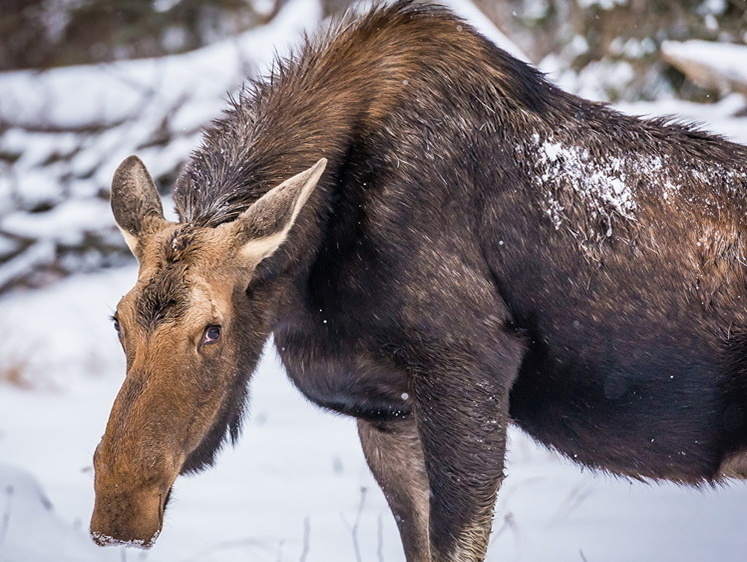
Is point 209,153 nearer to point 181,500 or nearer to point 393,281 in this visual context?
point 393,281

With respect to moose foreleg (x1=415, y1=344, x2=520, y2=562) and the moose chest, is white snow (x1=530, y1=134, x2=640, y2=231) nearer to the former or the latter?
moose foreleg (x1=415, y1=344, x2=520, y2=562)

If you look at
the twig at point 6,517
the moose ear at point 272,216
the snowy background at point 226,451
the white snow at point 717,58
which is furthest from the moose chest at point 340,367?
the white snow at point 717,58

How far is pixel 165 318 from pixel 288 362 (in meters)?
0.89

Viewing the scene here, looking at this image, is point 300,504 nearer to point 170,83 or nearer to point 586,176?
point 586,176

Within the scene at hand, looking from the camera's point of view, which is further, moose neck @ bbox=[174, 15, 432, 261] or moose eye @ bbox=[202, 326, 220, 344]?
moose neck @ bbox=[174, 15, 432, 261]

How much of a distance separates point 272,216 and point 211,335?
0.46 meters

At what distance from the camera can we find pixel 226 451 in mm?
7582

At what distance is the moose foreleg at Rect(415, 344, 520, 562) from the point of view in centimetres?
391

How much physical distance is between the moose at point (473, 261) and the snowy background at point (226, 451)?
0.49 meters

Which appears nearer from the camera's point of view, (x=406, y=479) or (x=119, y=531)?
(x=119, y=531)

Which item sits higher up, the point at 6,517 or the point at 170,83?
the point at 6,517

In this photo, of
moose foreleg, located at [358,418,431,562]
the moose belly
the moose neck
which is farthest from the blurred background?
the moose belly

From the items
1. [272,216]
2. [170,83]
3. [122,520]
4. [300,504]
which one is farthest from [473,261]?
[170,83]

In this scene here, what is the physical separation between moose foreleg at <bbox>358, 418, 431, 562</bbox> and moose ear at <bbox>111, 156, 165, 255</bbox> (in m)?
1.33
